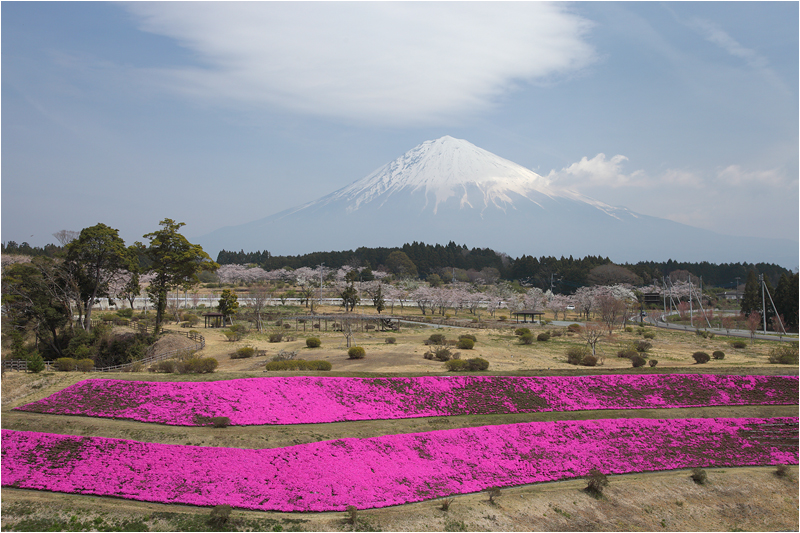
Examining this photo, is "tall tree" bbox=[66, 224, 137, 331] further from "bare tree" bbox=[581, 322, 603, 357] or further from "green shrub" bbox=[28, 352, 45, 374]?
"bare tree" bbox=[581, 322, 603, 357]

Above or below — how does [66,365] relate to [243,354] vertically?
above

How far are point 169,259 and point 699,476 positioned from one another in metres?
37.5

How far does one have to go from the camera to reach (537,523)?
1516cm

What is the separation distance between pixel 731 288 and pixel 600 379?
12442 cm

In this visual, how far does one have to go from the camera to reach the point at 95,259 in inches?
1316

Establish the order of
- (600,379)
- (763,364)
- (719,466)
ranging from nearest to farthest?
(719,466) < (600,379) < (763,364)

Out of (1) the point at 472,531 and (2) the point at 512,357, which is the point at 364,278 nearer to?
(2) the point at 512,357

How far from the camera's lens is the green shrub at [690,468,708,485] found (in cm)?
1842

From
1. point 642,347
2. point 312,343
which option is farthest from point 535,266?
point 312,343

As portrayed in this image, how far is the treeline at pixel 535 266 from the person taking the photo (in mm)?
110125

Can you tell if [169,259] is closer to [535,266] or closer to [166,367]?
[166,367]

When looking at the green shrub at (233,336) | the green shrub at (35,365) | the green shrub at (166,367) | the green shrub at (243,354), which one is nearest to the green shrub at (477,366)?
the green shrub at (243,354)

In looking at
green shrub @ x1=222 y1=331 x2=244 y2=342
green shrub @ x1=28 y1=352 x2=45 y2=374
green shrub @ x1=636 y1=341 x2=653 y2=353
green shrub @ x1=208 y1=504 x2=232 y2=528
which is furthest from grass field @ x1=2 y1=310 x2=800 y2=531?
green shrub @ x1=222 y1=331 x2=244 y2=342

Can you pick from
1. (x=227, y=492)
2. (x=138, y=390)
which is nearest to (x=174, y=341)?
(x=138, y=390)
